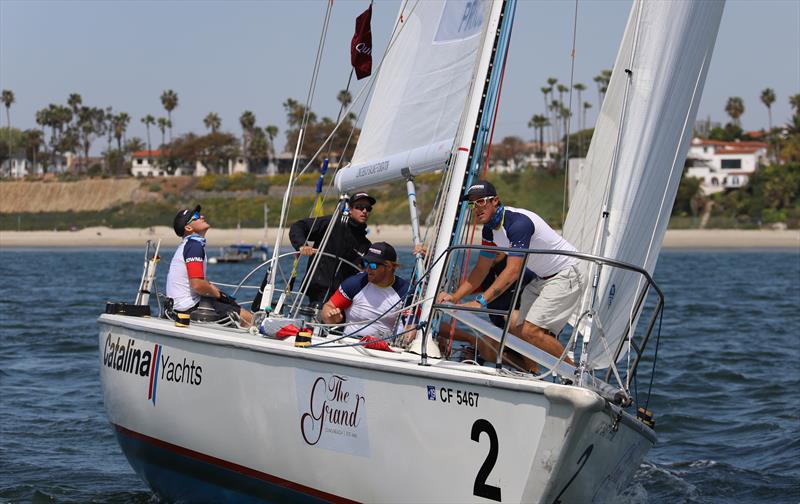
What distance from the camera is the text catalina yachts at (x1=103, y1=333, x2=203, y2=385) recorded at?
26.7 ft

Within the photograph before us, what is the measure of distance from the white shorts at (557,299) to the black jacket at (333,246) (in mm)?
2508

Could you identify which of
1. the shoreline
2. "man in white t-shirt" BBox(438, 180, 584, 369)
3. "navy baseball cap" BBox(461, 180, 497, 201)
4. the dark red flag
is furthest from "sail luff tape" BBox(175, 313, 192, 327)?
the shoreline

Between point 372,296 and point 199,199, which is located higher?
point 372,296

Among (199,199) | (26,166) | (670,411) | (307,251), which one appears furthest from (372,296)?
(26,166)

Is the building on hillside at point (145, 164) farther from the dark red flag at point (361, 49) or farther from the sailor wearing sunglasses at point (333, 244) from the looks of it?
the sailor wearing sunglasses at point (333, 244)

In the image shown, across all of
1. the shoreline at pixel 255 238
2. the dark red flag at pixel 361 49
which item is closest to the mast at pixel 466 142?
the dark red flag at pixel 361 49

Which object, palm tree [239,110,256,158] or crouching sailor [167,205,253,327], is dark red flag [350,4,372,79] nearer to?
crouching sailor [167,205,253,327]

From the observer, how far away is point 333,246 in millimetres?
9859

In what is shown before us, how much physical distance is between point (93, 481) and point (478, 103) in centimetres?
465

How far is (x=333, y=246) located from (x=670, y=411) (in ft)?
17.7

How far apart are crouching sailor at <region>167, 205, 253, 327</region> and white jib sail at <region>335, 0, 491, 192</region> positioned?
46.6 inches

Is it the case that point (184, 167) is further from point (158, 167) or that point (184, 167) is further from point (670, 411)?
point (670, 411)

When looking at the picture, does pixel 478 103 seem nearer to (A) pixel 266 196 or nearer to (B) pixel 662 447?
(B) pixel 662 447

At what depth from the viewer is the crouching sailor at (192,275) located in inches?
364
